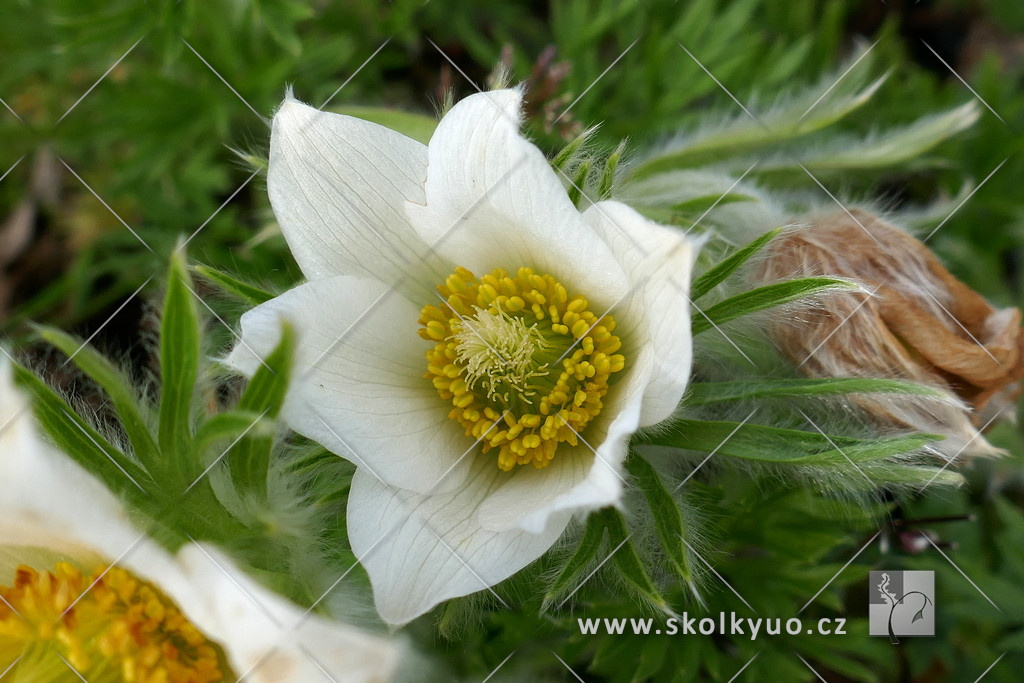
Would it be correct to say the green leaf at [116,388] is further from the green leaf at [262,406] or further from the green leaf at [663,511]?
the green leaf at [663,511]

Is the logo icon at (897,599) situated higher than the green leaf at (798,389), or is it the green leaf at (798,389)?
the green leaf at (798,389)

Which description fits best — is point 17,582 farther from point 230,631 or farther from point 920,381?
point 920,381

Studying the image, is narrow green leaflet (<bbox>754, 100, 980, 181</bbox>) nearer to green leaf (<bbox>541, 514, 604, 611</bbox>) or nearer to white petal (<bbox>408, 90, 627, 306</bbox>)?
white petal (<bbox>408, 90, 627, 306</bbox>)

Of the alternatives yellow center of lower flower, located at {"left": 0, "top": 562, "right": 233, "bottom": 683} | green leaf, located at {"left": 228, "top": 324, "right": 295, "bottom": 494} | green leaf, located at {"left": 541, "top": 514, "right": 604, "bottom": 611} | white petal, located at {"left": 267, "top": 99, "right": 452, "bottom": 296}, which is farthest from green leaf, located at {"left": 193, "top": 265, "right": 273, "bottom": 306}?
green leaf, located at {"left": 541, "top": 514, "right": 604, "bottom": 611}

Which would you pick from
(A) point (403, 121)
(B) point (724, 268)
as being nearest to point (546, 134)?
(A) point (403, 121)

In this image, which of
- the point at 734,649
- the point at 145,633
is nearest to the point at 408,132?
the point at 145,633

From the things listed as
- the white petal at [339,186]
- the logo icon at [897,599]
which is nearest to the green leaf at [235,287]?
the white petal at [339,186]

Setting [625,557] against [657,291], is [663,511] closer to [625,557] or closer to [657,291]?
[625,557]
